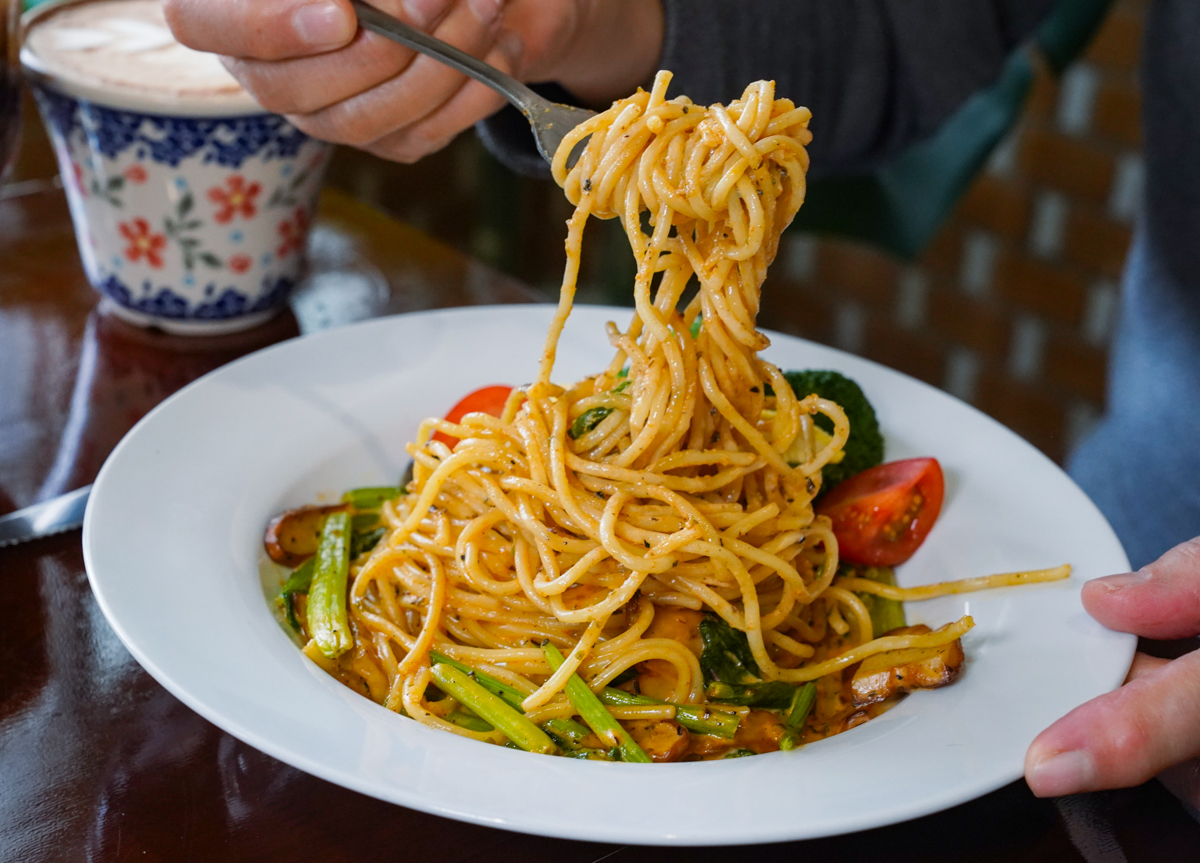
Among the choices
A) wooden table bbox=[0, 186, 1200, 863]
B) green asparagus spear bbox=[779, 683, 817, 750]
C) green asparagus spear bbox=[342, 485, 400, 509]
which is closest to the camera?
wooden table bbox=[0, 186, 1200, 863]

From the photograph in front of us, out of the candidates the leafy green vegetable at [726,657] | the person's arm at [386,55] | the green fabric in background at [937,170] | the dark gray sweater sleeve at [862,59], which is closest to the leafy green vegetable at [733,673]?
the leafy green vegetable at [726,657]

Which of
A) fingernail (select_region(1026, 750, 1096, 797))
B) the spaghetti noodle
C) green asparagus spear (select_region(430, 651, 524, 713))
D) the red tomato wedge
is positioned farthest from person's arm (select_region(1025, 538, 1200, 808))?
the red tomato wedge

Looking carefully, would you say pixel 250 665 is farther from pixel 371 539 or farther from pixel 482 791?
pixel 371 539

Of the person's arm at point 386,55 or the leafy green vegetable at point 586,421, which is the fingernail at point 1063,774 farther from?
the person's arm at point 386,55

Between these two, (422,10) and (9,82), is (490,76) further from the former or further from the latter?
(9,82)

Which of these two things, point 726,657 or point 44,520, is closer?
point 726,657

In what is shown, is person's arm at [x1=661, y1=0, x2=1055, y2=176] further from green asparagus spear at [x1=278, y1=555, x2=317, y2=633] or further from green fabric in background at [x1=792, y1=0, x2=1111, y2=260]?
green asparagus spear at [x1=278, y1=555, x2=317, y2=633]

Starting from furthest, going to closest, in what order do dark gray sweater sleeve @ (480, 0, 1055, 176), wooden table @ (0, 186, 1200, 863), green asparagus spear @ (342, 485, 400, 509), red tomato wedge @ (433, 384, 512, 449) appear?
1. dark gray sweater sleeve @ (480, 0, 1055, 176)
2. red tomato wedge @ (433, 384, 512, 449)
3. green asparagus spear @ (342, 485, 400, 509)
4. wooden table @ (0, 186, 1200, 863)

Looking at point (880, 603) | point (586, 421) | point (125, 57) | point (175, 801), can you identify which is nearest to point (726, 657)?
point (880, 603)
